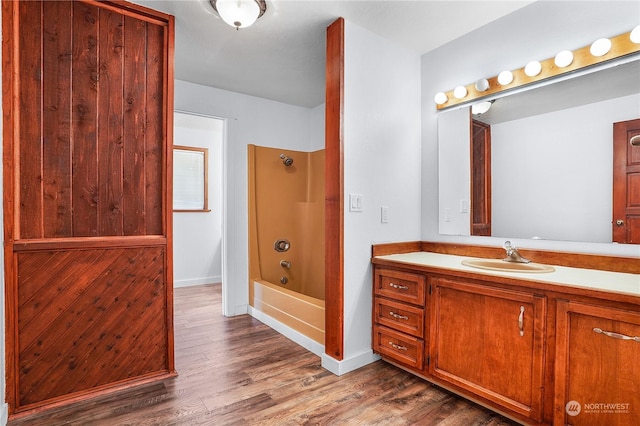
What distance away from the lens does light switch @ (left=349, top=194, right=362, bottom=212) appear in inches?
89.0

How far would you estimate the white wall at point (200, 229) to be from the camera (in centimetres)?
482

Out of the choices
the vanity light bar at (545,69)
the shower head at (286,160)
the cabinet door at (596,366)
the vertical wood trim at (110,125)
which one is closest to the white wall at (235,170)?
the shower head at (286,160)

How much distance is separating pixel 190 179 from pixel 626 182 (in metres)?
4.89

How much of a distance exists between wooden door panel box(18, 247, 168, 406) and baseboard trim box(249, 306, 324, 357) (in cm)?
103

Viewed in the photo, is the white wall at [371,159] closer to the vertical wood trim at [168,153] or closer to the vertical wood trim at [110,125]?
the vertical wood trim at [168,153]

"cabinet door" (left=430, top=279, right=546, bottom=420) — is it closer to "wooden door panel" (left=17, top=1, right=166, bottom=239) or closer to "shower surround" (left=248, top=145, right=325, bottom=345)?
"shower surround" (left=248, top=145, right=325, bottom=345)

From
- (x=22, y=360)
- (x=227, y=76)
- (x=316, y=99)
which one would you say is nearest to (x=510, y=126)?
(x=316, y=99)

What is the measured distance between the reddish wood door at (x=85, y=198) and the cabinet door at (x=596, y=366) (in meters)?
2.20

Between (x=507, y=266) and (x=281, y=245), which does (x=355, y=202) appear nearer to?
(x=507, y=266)

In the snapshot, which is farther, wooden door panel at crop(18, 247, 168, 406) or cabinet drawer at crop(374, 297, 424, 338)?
cabinet drawer at crop(374, 297, 424, 338)

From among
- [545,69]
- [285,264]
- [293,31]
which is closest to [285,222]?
[285,264]

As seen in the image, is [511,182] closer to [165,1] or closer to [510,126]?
[510,126]

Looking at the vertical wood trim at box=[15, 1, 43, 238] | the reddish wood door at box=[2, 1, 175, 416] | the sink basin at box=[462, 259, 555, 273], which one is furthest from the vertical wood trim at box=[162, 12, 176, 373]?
the sink basin at box=[462, 259, 555, 273]

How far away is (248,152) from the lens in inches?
141
